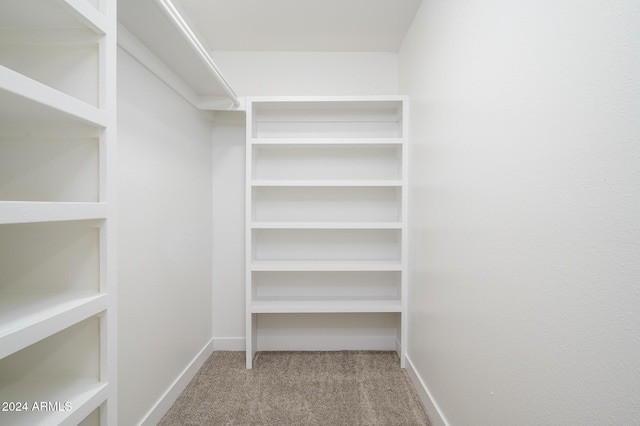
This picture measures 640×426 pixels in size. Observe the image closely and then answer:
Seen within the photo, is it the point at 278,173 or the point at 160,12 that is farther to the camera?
the point at 278,173

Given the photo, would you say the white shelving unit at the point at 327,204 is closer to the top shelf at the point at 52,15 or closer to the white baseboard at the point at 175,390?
the white baseboard at the point at 175,390

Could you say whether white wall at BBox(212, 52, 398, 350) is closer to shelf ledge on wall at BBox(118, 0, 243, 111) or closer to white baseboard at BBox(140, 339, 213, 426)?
white baseboard at BBox(140, 339, 213, 426)

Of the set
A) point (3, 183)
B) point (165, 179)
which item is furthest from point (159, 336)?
point (3, 183)

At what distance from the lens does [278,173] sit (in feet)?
8.12

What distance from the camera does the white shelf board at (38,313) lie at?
0.58 metres

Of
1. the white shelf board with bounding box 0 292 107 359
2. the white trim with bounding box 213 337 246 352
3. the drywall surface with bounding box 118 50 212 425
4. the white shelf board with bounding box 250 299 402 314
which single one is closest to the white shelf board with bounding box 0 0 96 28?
the drywall surface with bounding box 118 50 212 425

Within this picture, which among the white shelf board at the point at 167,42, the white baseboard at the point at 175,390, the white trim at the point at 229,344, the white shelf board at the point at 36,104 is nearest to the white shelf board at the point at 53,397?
the white shelf board at the point at 36,104

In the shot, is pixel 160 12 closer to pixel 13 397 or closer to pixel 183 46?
pixel 183 46

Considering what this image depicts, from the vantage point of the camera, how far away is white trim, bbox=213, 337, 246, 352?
250 cm

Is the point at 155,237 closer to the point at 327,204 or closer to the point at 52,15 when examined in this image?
the point at 52,15

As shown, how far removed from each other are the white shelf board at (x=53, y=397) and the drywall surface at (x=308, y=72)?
222 centimetres

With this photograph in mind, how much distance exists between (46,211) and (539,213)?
1.25m

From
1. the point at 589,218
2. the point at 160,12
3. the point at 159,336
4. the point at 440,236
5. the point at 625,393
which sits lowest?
the point at 159,336

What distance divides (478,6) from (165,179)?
1.77m
